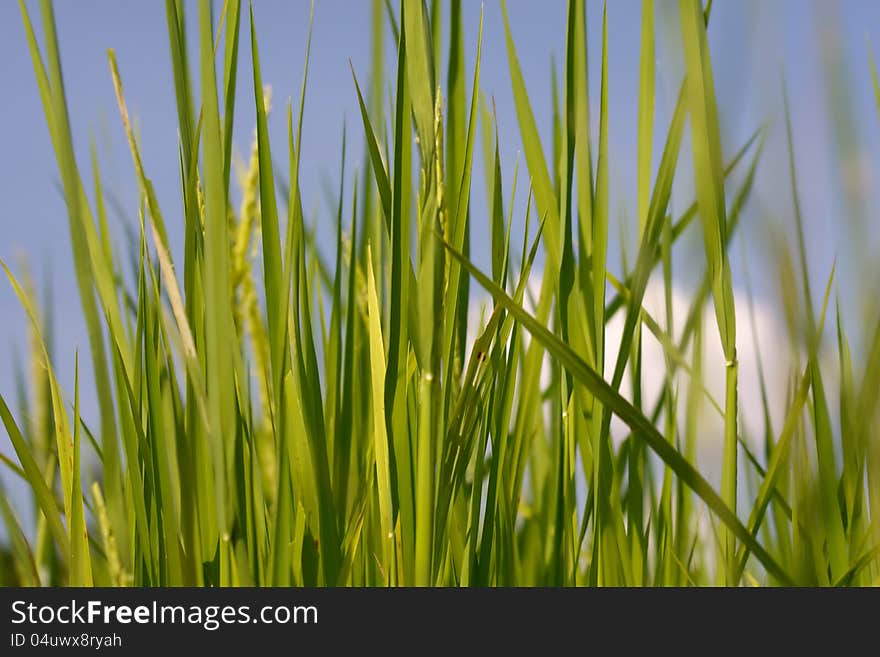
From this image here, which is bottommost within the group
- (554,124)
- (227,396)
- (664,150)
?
(227,396)

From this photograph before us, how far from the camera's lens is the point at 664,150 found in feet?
1.31

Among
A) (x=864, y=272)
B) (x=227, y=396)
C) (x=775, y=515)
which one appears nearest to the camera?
(x=864, y=272)

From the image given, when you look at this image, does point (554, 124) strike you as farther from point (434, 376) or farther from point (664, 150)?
point (434, 376)

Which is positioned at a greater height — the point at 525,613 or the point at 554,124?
the point at 554,124

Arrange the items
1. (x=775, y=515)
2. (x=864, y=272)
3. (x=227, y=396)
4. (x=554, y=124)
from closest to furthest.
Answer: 1. (x=864, y=272)
2. (x=227, y=396)
3. (x=775, y=515)
4. (x=554, y=124)

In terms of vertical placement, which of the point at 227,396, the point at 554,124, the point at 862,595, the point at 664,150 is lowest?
the point at 862,595

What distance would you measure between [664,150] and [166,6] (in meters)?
0.24

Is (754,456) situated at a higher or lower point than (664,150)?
lower

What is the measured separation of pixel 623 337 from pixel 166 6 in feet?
0.84

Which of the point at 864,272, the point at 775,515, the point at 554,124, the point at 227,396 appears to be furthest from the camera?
the point at 554,124

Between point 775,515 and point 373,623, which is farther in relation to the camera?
point 775,515

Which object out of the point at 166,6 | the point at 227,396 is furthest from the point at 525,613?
the point at 166,6

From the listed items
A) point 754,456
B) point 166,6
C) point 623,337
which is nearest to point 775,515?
point 754,456

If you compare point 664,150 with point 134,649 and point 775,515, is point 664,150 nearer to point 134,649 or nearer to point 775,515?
point 775,515
